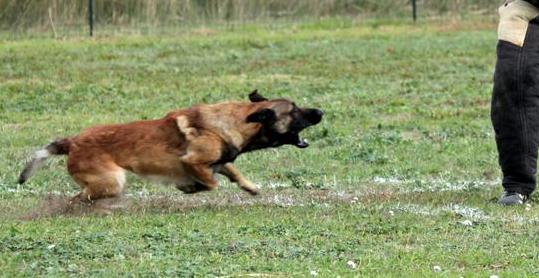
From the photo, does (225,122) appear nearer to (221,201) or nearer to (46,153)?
(221,201)

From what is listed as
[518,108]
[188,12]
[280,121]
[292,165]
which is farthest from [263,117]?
[188,12]

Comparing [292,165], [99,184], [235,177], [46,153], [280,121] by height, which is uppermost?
[280,121]

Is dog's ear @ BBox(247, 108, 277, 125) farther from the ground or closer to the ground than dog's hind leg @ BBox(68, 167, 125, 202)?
farther from the ground

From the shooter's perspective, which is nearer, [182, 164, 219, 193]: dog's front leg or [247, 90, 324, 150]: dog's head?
[182, 164, 219, 193]: dog's front leg

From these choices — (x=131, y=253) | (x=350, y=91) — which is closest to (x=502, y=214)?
(x=131, y=253)

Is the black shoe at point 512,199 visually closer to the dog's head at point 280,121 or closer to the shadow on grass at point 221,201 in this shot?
the shadow on grass at point 221,201

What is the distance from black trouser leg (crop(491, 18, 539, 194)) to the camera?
1099 centimetres

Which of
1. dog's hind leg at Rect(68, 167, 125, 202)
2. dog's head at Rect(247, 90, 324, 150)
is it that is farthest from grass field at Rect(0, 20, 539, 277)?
dog's head at Rect(247, 90, 324, 150)

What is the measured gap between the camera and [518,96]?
11031 millimetres

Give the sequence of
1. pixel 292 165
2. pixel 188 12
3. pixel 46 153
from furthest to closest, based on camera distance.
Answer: pixel 188 12 → pixel 292 165 → pixel 46 153

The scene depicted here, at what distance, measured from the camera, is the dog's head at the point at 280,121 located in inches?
432

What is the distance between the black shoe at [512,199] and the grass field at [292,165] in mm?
111

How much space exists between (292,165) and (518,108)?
3475 mm

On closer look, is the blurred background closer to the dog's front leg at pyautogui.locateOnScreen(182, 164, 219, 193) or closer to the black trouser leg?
the dog's front leg at pyautogui.locateOnScreen(182, 164, 219, 193)
